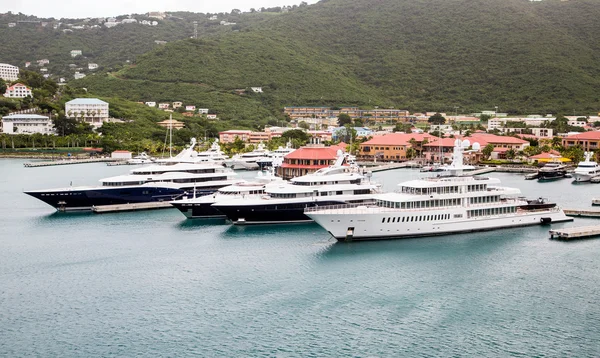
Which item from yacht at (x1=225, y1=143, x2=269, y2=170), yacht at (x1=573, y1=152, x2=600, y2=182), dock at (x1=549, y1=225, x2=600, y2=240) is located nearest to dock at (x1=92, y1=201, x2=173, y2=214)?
dock at (x1=549, y1=225, x2=600, y2=240)

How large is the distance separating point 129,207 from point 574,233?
32318 millimetres

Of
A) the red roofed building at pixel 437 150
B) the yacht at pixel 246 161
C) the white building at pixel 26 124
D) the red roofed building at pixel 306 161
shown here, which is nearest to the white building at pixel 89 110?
the white building at pixel 26 124

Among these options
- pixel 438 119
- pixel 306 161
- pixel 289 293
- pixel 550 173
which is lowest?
pixel 289 293

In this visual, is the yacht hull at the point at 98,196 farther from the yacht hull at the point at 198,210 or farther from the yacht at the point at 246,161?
the yacht at the point at 246,161

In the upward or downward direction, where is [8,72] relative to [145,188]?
upward

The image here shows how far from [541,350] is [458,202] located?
1806cm

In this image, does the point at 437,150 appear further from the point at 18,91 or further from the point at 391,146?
the point at 18,91

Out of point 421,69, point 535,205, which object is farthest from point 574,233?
point 421,69

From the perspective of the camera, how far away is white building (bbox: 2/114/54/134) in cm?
11588

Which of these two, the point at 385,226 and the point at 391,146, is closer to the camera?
the point at 385,226

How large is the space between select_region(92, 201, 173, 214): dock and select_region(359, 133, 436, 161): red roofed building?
4932 cm

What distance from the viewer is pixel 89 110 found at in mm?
123875

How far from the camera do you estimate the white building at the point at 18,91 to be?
134m

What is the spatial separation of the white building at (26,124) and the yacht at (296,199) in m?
81.7
